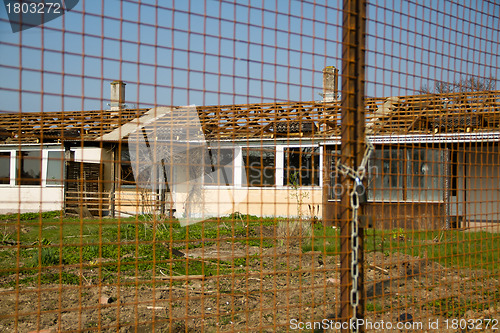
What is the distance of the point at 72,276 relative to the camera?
5496mm

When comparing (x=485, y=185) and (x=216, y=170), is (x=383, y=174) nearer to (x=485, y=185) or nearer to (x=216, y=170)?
(x=485, y=185)

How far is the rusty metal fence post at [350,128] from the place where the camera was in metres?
2.72

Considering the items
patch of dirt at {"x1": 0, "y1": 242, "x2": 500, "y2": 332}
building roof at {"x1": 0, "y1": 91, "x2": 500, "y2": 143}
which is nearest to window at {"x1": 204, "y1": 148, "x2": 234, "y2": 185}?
patch of dirt at {"x1": 0, "y1": 242, "x2": 500, "y2": 332}

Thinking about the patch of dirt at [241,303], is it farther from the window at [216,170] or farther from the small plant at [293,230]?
the window at [216,170]

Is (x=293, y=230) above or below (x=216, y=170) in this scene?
below

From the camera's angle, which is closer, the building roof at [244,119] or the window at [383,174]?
the building roof at [244,119]

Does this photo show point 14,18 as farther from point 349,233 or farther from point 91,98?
point 349,233

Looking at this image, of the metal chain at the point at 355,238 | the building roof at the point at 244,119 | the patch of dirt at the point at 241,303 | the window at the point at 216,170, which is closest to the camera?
the building roof at the point at 244,119

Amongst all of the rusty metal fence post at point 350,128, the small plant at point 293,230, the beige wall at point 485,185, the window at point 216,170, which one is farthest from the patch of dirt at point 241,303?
the window at point 216,170

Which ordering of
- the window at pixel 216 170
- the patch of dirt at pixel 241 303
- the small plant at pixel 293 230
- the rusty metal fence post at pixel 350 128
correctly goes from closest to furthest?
the rusty metal fence post at pixel 350 128, the patch of dirt at pixel 241 303, the small plant at pixel 293 230, the window at pixel 216 170

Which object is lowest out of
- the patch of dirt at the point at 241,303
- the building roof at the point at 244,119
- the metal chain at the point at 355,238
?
the patch of dirt at the point at 241,303

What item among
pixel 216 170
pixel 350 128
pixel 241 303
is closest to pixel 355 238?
pixel 350 128

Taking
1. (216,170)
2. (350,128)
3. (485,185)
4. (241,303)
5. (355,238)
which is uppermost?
(350,128)

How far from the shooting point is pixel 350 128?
278cm
